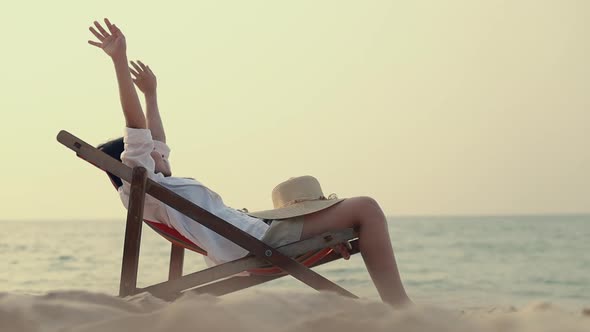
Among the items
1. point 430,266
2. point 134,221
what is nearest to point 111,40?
point 134,221

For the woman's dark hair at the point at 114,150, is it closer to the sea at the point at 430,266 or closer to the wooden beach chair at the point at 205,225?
the wooden beach chair at the point at 205,225

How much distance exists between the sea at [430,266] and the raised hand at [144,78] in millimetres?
4054

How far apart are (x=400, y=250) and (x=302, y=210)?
1751 cm

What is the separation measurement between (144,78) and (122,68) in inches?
22.4

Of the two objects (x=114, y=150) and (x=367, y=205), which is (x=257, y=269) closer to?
(x=367, y=205)

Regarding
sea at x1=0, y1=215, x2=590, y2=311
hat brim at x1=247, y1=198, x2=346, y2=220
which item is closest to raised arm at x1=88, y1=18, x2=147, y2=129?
hat brim at x1=247, y1=198, x2=346, y2=220

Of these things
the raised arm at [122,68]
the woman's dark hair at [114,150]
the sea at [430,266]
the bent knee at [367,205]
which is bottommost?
the sea at [430,266]

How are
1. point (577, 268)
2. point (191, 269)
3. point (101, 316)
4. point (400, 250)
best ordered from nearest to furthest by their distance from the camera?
→ point (101, 316) → point (191, 269) → point (577, 268) → point (400, 250)

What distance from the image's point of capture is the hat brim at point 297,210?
3.60m

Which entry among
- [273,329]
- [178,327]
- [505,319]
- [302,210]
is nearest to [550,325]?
[505,319]

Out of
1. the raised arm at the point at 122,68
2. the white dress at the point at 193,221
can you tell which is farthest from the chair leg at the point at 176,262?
the raised arm at the point at 122,68

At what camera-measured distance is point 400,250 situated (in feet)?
68.4

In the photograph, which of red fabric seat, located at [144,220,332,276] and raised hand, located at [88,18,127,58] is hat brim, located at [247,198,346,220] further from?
raised hand, located at [88,18,127,58]

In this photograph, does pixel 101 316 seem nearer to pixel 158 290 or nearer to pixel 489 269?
pixel 158 290
